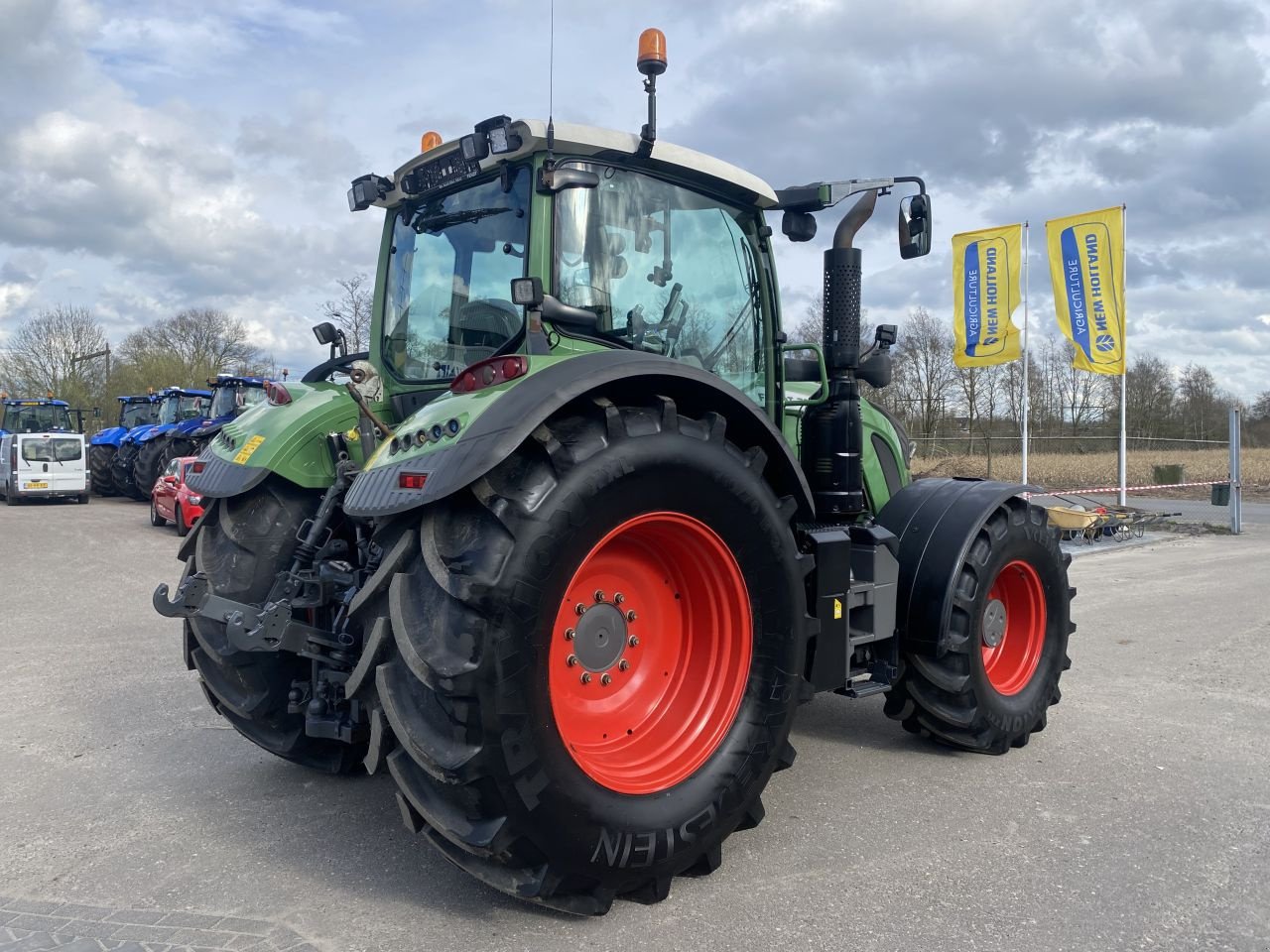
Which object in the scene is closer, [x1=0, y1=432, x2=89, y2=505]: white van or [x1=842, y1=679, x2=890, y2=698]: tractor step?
[x1=842, y1=679, x2=890, y2=698]: tractor step

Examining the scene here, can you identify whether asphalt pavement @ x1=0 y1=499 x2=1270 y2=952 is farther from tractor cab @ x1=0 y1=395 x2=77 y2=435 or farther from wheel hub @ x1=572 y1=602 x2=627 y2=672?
tractor cab @ x1=0 y1=395 x2=77 y2=435

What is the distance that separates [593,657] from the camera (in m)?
3.12

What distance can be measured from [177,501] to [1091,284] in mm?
14322

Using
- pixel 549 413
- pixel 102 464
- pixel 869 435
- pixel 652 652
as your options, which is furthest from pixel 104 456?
pixel 549 413

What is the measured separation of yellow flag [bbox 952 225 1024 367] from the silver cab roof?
12.4m

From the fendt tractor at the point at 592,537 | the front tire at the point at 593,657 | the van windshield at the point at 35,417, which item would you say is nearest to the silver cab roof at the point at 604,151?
the fendt tractor at the point at 592,537

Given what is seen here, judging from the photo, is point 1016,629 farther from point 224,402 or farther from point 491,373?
point 224,402

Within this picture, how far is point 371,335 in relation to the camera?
171 inches

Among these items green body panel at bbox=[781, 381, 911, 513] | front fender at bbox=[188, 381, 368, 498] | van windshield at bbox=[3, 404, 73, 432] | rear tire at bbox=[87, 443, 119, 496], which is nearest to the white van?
rear tire at bbox=[87, 443, 119, 496]

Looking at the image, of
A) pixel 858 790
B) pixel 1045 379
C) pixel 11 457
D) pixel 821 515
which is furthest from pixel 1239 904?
pixel 1045 379

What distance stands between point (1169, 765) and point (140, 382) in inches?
1690

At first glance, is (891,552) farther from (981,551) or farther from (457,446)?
(457,446)

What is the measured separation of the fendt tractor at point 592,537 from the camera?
8.79 ft

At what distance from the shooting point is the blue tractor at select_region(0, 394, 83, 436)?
2433 cm
